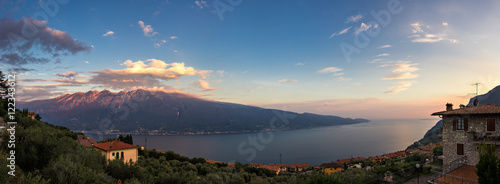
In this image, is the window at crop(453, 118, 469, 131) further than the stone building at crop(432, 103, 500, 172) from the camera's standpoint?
Yes

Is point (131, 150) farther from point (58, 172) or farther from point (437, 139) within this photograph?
point (437, 139)

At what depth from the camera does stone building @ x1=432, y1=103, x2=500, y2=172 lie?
12453 mm

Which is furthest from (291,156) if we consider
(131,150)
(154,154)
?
(131,150)

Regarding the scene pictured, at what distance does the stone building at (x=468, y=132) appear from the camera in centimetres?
1245

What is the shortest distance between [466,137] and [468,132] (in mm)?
397

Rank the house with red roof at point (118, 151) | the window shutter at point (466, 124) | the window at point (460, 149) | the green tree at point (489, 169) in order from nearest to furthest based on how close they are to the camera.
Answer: the green tree at point (489, 169)
the window shutter at point (466, 124)
the window at point (460, 149)
the house with red roof at point (118, 151)

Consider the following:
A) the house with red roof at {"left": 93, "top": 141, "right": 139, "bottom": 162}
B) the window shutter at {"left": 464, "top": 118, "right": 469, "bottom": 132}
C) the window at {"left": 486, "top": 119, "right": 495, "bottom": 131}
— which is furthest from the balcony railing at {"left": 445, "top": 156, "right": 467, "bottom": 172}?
the house with red roof at {"left": 93, "top": 141, "right": 139, "bottom": 162}

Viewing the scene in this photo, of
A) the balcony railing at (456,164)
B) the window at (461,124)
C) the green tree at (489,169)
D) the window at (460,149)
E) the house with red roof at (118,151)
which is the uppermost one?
the window at (461,124)

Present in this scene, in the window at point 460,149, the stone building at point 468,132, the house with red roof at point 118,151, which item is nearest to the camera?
Result: the stone building at point 468,132

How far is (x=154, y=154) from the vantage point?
41906 millimetres

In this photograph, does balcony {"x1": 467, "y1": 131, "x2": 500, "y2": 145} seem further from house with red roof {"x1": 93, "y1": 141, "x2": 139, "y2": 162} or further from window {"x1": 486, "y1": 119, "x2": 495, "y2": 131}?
house with red roof {"x1": 93, "y1": 141, "x2": 139, "y2": 162}

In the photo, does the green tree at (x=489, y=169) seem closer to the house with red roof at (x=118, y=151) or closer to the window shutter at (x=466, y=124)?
the window shutter at (x=466, y=124)

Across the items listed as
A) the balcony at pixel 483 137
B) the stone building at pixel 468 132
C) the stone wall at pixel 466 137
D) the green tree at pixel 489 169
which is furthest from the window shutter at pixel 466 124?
the green tree at pixel 489 169

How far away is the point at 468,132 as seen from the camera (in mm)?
13281
